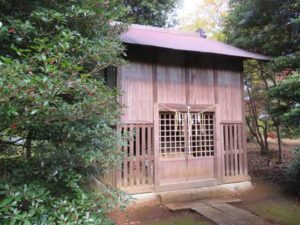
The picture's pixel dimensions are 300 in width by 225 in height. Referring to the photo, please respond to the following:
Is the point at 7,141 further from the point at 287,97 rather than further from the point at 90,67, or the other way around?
the point at 287,97

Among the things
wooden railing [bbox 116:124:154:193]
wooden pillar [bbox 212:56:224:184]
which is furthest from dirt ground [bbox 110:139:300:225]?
wooden pillar [bbox 212:56:224:184]

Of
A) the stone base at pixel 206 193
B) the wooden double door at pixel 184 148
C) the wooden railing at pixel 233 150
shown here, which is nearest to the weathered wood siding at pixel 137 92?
the wooden double door at pixel 184 148

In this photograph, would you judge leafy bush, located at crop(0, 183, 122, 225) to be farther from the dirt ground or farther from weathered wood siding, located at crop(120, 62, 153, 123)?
weathered wood siding, located at crop(120, 62, 153, 123)

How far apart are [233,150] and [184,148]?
1.39 metres

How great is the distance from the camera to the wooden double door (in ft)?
20.6

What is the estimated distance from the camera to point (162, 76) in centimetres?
631

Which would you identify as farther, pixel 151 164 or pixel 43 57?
pixel 151 164

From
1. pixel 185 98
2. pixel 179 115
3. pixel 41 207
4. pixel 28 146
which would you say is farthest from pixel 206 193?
pixel 41 207

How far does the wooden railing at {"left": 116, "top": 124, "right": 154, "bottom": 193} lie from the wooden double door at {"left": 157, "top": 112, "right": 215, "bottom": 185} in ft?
0.96

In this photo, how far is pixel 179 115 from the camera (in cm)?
639

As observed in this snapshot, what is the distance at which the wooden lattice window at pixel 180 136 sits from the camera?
21.0ft

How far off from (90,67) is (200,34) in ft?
18.8

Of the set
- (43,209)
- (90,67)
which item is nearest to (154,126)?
(90,67)

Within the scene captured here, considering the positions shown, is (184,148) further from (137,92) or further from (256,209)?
(256,209)
